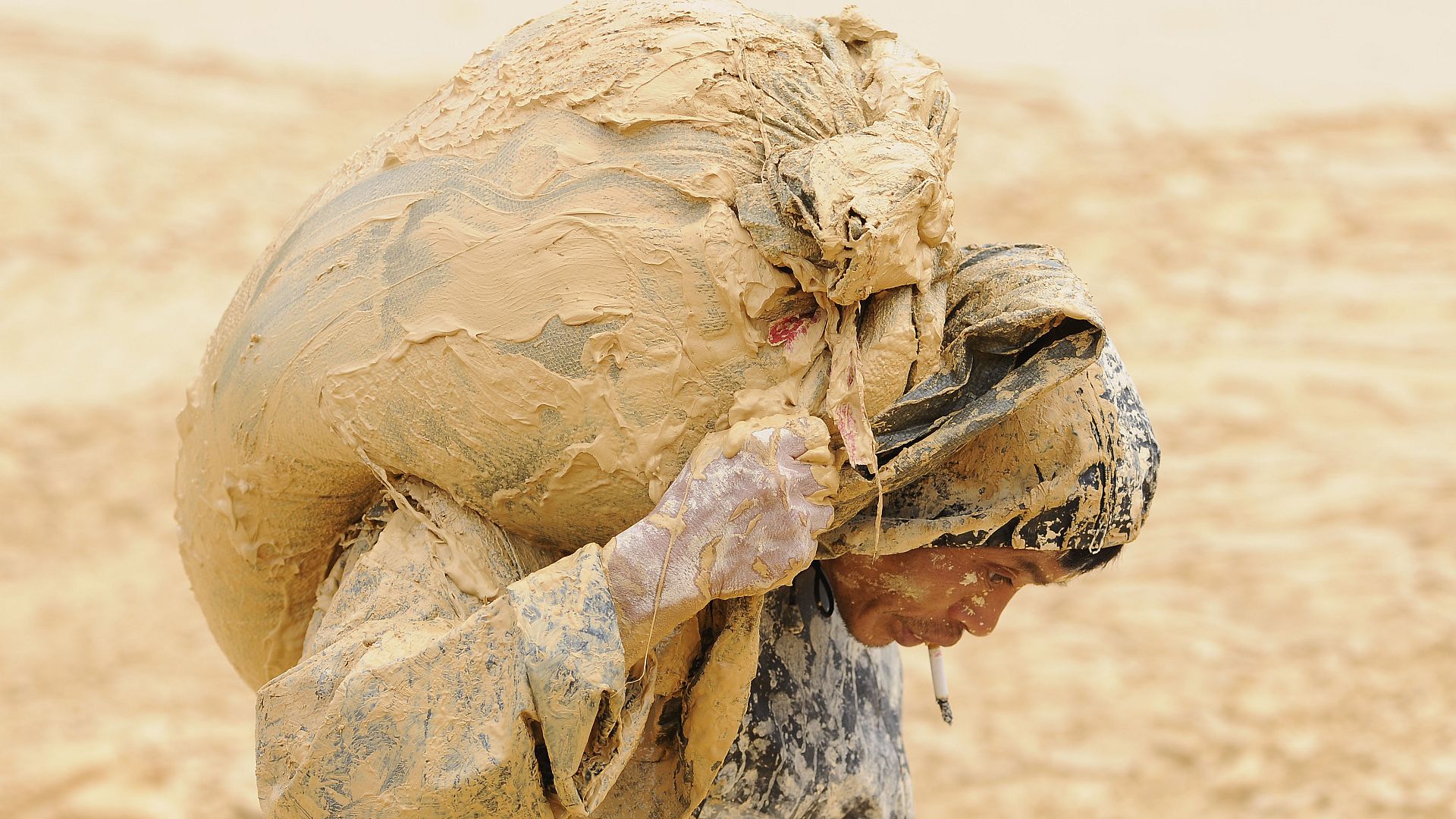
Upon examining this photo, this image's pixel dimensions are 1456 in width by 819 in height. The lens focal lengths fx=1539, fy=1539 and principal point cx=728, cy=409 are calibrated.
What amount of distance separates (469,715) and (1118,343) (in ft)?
16.9

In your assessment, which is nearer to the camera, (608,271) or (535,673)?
(535,673)

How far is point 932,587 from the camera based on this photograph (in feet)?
7.34

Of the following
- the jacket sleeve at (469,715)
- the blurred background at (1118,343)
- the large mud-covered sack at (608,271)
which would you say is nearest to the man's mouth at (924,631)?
the large mud-covered sack at (608,271)

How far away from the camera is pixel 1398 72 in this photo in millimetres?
8156

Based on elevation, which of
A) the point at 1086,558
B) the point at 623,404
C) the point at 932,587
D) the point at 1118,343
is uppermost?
the point at 623,404

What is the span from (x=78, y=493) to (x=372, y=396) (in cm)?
438

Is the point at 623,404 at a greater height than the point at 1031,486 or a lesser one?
greater

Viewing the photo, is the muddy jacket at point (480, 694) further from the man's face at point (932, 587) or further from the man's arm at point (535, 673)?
the man's face at point (932, 587)

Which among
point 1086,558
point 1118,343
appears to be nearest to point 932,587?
point 1086,558

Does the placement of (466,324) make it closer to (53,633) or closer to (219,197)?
(53,633)

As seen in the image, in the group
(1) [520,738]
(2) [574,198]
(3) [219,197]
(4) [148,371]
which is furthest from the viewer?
(3) [219,197]

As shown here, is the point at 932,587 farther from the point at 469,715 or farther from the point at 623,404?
the point at 469,715

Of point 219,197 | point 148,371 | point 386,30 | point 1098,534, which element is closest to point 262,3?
point 386,30

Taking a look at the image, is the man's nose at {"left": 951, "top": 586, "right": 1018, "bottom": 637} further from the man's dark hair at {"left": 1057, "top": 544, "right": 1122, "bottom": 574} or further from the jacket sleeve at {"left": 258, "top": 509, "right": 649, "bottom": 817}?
the jacket sleeve at {"left": 258, "top": 509, "right": 649, "bottom": 817}
